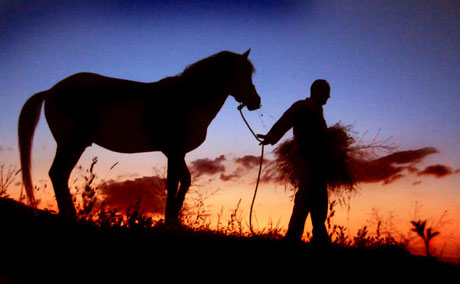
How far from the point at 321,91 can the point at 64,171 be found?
13.4ft

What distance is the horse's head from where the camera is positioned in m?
6.34

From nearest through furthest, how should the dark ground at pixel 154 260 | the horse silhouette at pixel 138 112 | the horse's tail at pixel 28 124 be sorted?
1. the dark ground at pixel 154 260
2. the horse silhouette at pixel 138 112
3. the horse's tail at pixel 28 124

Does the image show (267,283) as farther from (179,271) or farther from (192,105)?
(192,105)

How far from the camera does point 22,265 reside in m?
3.03

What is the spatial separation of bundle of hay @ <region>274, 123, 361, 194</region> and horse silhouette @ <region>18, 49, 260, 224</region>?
0.95 m

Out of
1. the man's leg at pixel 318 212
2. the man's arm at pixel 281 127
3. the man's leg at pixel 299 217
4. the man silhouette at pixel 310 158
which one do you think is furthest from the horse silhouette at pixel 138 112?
the man's leg at pixel 318 212

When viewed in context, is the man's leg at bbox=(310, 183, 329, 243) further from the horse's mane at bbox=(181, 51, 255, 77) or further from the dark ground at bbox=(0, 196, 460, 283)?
the horse's mane at bbox=(181, 51, 255, 77)

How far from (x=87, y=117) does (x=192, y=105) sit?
180 centimetres

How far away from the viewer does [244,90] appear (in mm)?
6363

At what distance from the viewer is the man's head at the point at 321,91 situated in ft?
18.1

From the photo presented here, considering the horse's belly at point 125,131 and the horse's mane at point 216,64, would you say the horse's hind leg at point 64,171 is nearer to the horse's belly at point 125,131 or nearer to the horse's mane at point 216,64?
the horse's belly at point 125,131

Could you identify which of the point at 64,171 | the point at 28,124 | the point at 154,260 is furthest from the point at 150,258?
the point at 28,124

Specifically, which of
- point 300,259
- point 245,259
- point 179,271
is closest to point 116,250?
point 179,271

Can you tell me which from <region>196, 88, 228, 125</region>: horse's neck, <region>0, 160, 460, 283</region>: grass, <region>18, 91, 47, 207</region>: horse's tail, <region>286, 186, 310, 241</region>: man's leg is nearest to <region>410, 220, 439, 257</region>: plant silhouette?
<region>0, 160, 460, 283</region>: grass
